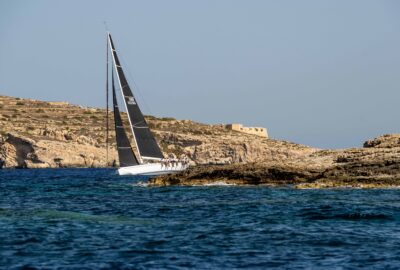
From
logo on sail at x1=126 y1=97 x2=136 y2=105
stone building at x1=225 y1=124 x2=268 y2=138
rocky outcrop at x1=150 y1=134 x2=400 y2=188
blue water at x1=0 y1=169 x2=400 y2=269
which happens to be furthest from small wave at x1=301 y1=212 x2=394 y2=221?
stone building at x1=225 y1=124 x2=268 y2=138

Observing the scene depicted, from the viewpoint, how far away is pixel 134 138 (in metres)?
74.2

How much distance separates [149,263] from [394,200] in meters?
19.4

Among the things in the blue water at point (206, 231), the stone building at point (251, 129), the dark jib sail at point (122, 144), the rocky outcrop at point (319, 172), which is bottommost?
the blue water at point (206, 231)

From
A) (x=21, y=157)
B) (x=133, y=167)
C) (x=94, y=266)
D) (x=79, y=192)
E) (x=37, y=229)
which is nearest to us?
(x=94, y=266)

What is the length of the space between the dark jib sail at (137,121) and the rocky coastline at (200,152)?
1171 cm

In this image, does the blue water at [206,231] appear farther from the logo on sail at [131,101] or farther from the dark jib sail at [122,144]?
the logo on sail at [131,101]

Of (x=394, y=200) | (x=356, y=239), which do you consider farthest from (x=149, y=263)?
(x=394, y=200)

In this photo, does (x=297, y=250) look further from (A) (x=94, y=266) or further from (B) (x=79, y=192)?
(B) (x=79, y=192)

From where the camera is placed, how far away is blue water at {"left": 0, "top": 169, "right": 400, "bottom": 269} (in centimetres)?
1945

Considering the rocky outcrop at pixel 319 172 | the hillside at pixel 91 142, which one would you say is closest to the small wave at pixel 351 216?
the rocky outcrop at pixel 319 172

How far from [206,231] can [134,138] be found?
49641mm

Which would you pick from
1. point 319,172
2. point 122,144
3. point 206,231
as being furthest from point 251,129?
point 206,231

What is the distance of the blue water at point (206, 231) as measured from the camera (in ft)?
63.8

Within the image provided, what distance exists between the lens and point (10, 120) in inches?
5876
